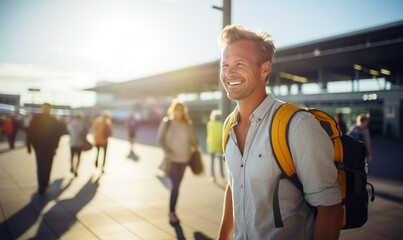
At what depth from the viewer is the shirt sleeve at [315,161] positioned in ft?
4.24

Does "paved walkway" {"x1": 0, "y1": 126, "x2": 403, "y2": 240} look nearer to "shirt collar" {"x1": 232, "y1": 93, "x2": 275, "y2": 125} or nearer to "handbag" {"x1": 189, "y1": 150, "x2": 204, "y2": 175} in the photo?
"handbag" {"x1": 189, "y1": 150, "x2": 204, "y2": 175}

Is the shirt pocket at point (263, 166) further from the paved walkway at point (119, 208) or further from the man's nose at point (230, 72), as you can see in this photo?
the paved walkway at point (119, 208)

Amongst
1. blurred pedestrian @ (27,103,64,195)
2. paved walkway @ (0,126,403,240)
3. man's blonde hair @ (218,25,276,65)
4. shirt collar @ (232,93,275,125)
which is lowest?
paved walkway @ (0,126,403,240)

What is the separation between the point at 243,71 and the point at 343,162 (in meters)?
0.71

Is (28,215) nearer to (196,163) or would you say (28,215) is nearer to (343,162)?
(196,163)

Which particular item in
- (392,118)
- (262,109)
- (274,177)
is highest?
(262,109)

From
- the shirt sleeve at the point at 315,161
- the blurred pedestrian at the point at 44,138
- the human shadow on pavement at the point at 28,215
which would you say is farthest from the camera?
the blurred pedestrian at the point at 44,138

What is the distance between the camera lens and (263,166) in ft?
4.87

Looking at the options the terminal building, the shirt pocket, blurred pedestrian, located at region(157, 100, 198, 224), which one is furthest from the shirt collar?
the terminal building

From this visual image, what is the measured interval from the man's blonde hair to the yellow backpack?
42cm

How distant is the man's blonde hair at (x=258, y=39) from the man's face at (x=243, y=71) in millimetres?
25

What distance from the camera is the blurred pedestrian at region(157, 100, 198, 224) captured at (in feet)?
16.8

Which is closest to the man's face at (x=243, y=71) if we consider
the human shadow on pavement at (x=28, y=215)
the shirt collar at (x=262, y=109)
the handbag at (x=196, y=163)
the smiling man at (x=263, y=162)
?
the smiling man at (x=263, y=162)

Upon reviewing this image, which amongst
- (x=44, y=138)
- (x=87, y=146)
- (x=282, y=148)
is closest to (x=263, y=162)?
(x=282, y=148)
